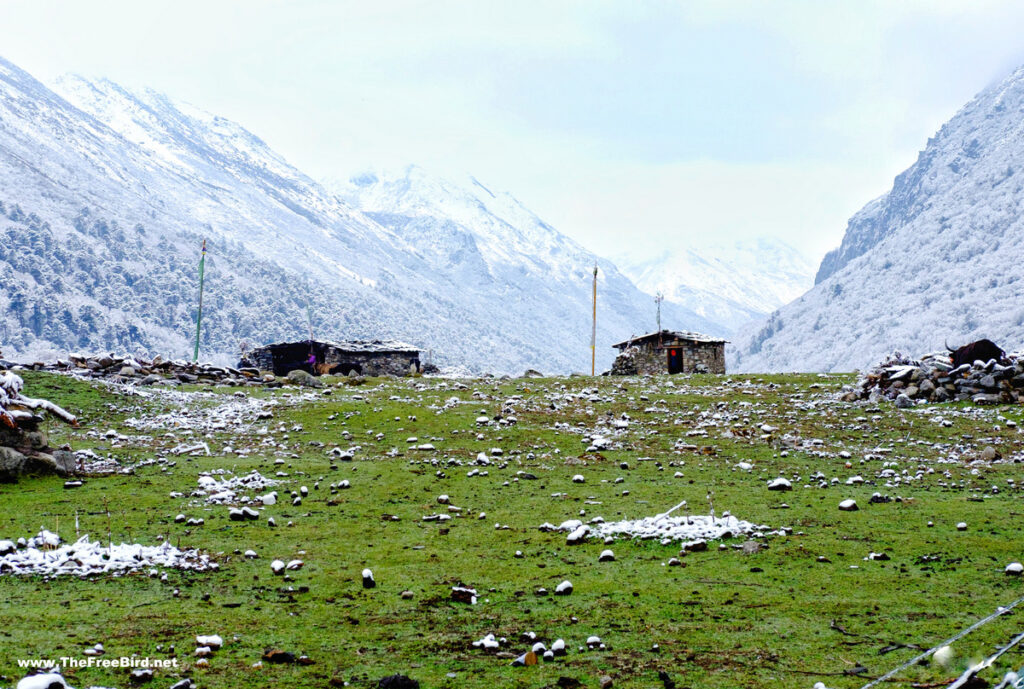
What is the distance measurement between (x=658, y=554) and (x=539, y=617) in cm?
281

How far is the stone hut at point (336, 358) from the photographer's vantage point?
49.9 m

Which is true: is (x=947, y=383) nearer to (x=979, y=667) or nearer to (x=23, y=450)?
(x=979, y=667)

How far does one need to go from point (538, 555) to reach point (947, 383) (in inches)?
806

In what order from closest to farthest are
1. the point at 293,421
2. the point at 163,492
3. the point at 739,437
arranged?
the point at 163,492 < the point at 739,437 < the point at 293,421

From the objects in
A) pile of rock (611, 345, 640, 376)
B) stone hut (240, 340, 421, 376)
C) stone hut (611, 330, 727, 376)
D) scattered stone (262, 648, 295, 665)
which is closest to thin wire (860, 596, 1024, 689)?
scattered stone (262, 648, 295, 665)

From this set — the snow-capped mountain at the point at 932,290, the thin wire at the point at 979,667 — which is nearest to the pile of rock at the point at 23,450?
the thin wire at the point at 979,667

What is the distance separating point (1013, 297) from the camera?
5128 inches

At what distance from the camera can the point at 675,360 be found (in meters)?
50.0

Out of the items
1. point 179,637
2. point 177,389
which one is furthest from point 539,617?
point 177,389

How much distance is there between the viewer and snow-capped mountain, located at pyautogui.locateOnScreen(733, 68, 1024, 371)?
5281 inches

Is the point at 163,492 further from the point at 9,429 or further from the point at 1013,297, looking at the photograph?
the point at 1013,297

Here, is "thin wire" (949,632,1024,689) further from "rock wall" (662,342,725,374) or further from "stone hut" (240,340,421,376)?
"stone hut" (240,340,421,376)

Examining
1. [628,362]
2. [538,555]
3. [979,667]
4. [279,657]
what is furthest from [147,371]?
[979,667]

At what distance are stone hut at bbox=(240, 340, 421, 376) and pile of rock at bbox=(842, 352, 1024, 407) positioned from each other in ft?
94.9
